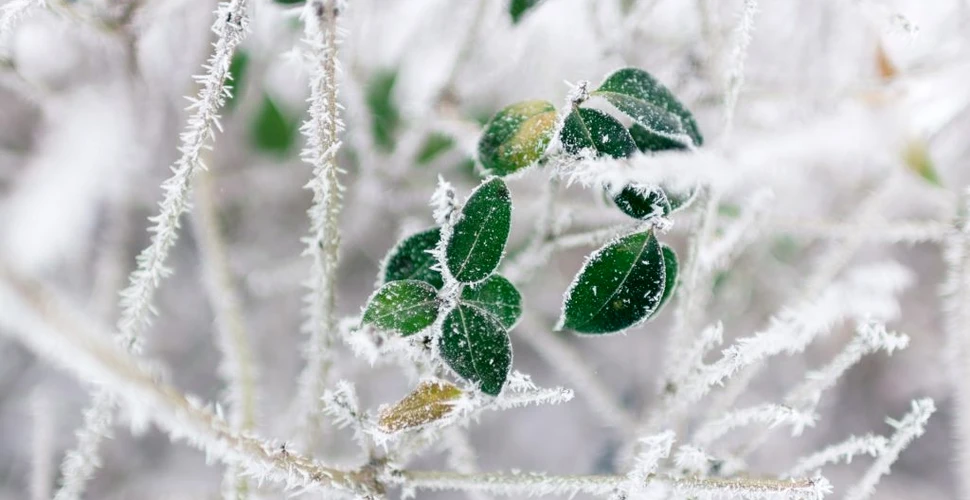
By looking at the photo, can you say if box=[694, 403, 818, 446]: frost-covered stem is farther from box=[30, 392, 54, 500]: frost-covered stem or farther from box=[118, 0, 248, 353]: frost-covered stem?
box=[30, 392, 54, 500]: frost-covered stem

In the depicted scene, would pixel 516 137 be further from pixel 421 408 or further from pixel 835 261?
pixel 835 261

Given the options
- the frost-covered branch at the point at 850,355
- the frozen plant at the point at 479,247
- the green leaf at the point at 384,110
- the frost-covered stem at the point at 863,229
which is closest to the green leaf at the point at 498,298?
the frozen plant at the point at 479,247

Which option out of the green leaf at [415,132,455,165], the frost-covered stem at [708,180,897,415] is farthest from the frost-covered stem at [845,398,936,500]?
the green leaf at [415,132,455,165]

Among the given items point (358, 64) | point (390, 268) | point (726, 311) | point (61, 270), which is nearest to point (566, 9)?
point (358, 64)

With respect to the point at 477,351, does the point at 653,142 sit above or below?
above

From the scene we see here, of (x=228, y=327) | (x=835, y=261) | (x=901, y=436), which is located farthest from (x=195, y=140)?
(x=835, y=261)

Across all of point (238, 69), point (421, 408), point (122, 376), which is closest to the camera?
point (122, 376)
